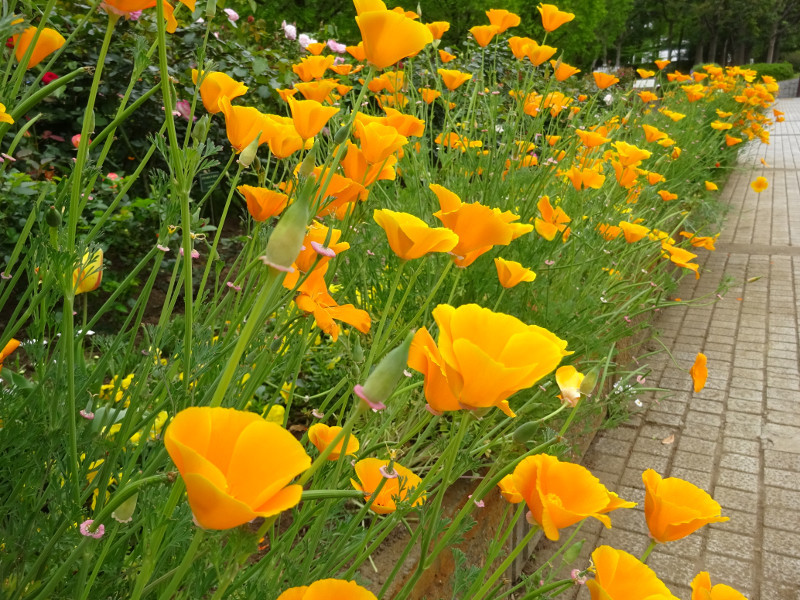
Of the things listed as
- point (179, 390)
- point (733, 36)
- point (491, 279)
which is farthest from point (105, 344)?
point (733, 36)

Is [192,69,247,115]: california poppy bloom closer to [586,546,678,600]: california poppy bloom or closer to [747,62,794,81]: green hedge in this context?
[586,546,678,600]: california poppy bloom

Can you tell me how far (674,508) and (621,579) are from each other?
0.16 metres

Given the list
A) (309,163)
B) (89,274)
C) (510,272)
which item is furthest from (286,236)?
(510,272)

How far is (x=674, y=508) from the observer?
976 mm

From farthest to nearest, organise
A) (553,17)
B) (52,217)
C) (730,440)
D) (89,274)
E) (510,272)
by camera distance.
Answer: (730,440), (553,17), (510,272), (89,274), (52,217)

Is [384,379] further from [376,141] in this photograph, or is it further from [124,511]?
[376,141]

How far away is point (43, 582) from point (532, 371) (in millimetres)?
738

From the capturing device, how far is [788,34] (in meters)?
51.3

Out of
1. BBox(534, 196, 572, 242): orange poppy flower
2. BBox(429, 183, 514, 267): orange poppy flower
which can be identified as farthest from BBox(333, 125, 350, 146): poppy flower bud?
BBox(534, 196, 572, 242): orange poppy flower

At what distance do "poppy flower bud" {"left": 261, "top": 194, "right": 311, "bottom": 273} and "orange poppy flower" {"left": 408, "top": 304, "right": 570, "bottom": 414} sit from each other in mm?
216

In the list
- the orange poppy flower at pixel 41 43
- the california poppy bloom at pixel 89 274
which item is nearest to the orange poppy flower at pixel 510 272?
the california poppy bloom at pixel 89 274

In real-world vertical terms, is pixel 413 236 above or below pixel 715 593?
above

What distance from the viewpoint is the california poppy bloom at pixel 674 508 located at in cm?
98

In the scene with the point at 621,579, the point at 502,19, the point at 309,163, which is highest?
the point at 502,19
